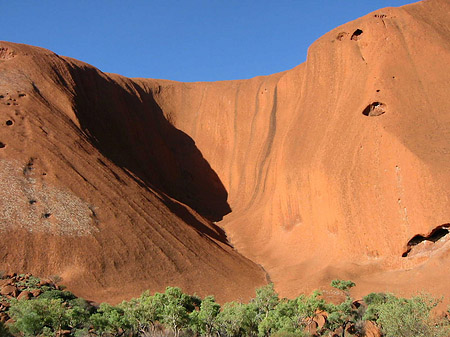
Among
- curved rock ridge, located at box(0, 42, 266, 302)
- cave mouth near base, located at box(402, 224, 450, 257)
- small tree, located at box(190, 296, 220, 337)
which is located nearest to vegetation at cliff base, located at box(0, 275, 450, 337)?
small tree, located at box(190, 296, 220, 337)

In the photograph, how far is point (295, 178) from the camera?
3045cm

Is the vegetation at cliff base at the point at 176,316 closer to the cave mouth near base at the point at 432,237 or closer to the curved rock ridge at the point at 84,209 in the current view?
the curved rock ridge at the point at 84,209

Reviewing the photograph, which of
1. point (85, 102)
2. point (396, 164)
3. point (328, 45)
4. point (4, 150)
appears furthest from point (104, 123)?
point (396, 164)

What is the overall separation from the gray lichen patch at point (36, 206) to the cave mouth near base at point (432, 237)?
49.6 ft

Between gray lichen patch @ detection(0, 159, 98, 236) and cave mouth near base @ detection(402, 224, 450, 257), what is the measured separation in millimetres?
15113

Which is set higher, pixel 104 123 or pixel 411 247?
pixel 104 123

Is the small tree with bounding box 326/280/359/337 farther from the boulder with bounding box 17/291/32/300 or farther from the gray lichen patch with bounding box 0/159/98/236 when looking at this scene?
the gray lichen patch with bounding box 0/159/98/236

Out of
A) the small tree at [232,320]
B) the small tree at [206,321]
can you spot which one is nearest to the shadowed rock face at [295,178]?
the small tree at [206,321]

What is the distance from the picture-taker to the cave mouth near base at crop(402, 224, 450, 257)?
2160 cm

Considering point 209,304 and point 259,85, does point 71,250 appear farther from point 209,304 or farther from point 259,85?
point 259,85

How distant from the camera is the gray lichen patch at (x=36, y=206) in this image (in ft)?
73.4

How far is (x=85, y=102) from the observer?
115 feet

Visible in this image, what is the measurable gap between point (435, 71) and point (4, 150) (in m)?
23.9

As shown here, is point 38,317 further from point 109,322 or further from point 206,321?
point 206,321
